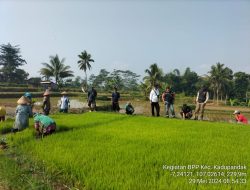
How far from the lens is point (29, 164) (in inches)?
219

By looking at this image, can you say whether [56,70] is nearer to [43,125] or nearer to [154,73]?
[154,73]

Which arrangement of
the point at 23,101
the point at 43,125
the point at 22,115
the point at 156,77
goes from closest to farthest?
the point at 43,125 < the point at 22,115 < the point at 23,101 < the point at 156,77

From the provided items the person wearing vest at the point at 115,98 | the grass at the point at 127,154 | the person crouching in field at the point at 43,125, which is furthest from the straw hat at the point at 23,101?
the person wearing vest at the point at 115,98

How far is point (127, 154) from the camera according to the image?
5.68m

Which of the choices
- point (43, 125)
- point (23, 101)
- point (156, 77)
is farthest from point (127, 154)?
point (156, 77)

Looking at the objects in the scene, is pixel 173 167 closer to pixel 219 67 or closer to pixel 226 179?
pixel 226 179

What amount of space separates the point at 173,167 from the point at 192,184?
0.75 metres

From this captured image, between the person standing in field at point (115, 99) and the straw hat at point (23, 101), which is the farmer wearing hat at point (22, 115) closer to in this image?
the straw hat at point (23, 101)

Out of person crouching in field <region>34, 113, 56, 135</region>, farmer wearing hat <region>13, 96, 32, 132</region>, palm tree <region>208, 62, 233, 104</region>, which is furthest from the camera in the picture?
palm tree <region>208, 62, 233, 104</region>

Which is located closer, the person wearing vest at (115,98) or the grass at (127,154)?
the grass at (127,154)

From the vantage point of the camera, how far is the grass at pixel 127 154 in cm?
429

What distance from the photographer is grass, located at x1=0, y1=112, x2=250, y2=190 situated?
4293 millimetres

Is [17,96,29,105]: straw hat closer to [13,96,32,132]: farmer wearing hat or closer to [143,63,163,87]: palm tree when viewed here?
[13,96,32,132]: farmer wearing hat

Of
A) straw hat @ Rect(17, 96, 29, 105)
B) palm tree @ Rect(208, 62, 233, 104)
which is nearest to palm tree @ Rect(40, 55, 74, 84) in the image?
palm tree @ Rect(208, 62, 233, 104)
